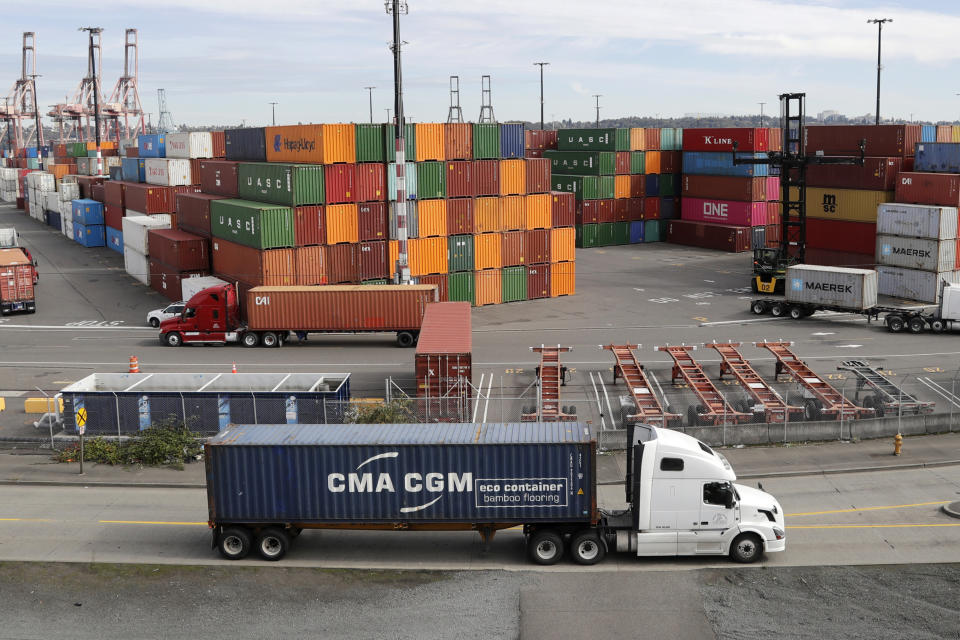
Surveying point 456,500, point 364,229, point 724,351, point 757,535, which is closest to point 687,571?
point 757,535

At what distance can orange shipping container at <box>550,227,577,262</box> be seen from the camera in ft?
188

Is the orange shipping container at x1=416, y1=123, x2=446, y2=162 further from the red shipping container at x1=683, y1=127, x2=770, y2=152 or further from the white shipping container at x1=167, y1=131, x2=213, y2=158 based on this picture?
the red shipping container at x1=683, y1=127, x2=770, y2=152

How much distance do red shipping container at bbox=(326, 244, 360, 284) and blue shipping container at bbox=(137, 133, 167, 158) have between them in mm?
39607

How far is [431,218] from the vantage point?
→ 52.7 m

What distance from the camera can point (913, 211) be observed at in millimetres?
52312

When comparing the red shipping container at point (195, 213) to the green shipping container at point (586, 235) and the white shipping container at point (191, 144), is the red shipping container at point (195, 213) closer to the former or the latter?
the white shipping container at point (191, 144)

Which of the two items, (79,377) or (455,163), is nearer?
(79,377)

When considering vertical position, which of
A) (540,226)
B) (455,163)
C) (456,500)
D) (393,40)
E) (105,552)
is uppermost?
(393,40)

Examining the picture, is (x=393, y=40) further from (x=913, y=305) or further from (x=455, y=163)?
(x=913, y=305)

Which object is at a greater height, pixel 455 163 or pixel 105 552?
pixel 455 163

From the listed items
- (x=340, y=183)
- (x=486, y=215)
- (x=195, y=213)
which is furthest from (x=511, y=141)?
(x=195, y=213)

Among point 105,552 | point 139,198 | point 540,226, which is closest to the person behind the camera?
point 105,552

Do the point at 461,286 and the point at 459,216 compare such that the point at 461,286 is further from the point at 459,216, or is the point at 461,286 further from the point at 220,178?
the point at 220,178

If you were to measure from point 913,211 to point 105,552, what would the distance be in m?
46.0
